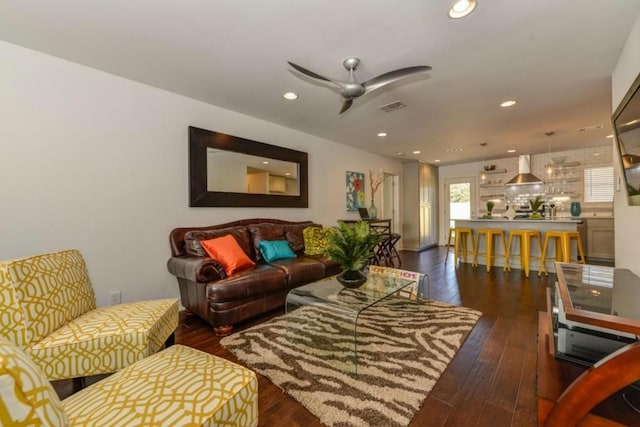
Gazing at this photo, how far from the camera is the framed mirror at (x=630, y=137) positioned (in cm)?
172

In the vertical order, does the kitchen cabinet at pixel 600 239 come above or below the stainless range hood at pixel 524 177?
below

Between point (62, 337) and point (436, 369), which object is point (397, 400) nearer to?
point (436, 369)

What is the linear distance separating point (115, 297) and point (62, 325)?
1158mm

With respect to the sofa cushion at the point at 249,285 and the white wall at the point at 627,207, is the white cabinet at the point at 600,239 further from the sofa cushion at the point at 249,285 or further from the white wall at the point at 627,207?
the sofa cushion at the point at 249,285

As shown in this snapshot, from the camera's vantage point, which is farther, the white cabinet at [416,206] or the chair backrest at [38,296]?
the white cabinet at [416,206]

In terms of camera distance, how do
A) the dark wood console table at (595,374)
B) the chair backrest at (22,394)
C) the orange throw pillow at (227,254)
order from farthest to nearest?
the orange throw pillow at (227,254) < the dark wood console table at (595,374) < the chair backrest at (22,394)

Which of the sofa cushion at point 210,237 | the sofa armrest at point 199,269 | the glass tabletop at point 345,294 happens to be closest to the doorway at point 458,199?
the glass tabletop at point 345,294

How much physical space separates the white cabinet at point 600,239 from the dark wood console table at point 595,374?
5082 mm

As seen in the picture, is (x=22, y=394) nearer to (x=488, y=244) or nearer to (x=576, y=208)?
(x=488, y=244)

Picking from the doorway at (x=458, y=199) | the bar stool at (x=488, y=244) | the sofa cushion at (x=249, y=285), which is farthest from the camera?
the doorway at (x=458, y=199)

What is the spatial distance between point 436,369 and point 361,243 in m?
1.09

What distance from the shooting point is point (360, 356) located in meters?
2.00

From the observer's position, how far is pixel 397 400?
153 centimetres

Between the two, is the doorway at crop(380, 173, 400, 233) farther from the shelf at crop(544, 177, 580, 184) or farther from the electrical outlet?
the electrical outlet
